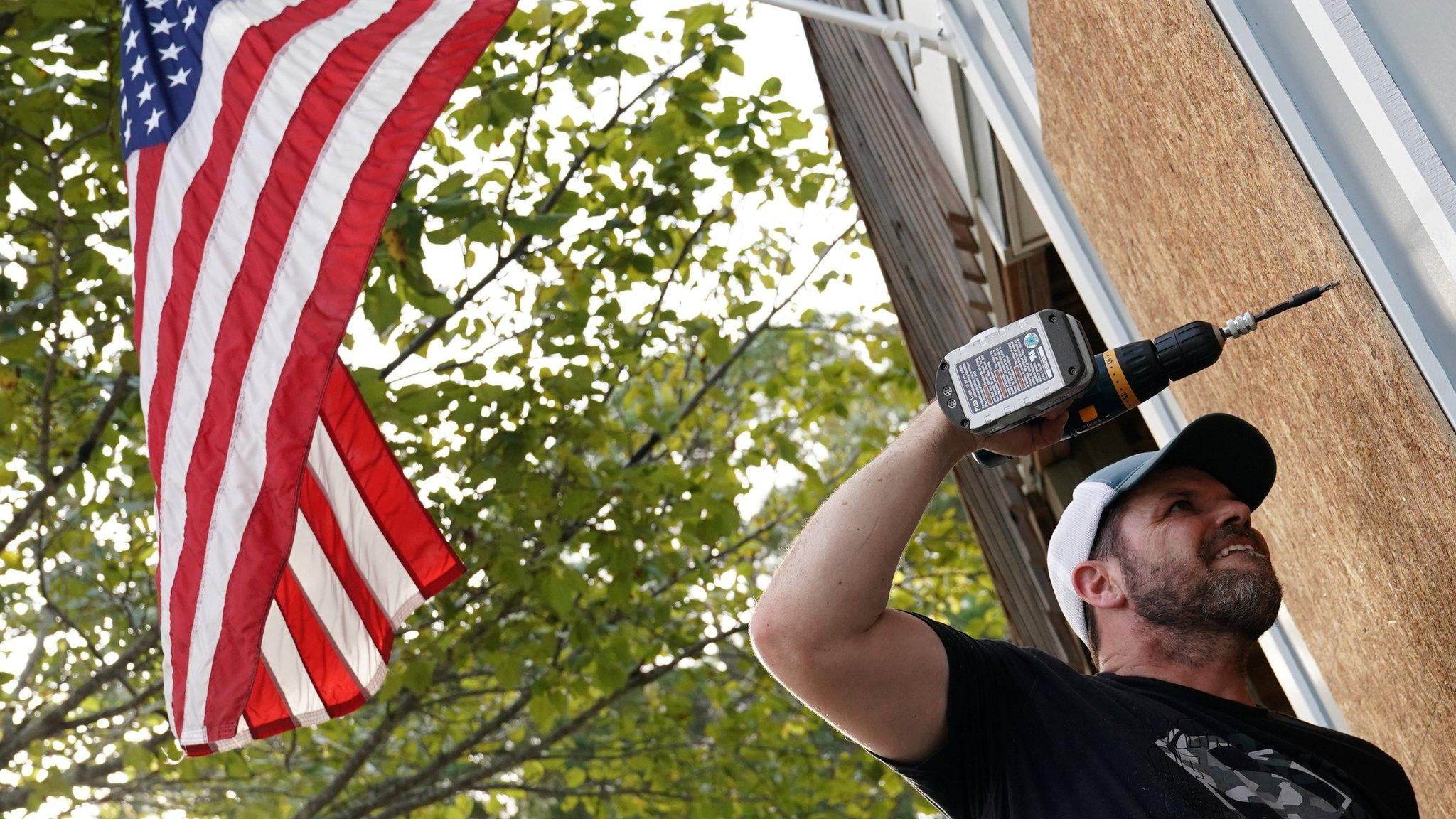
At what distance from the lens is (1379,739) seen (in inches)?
99.3

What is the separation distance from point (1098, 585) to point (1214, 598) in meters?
0.23

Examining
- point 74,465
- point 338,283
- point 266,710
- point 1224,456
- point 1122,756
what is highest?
point 74,465

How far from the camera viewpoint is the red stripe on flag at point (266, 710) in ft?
12.2

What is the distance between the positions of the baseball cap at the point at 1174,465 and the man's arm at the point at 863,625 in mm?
400

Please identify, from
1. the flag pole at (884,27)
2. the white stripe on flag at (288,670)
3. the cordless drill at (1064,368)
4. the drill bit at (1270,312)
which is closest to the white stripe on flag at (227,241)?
the white stripe on flag at (288,670)

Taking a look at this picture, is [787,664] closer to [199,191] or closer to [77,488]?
[199,191]

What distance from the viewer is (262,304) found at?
10.7 ft

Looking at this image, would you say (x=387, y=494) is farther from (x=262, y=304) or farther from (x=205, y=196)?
(x=205, y=196)

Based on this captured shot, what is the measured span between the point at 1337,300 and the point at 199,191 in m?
2.64

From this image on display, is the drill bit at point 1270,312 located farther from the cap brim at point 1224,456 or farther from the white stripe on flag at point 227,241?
the white stripe on flag at point 227,241

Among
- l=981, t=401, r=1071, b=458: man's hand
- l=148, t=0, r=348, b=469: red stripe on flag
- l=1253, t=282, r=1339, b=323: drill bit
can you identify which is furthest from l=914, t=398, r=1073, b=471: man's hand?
l=148, t=0, r=348, b=469: red stripe on flag

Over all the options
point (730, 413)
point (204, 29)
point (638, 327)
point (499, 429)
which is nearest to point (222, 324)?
point (204, 29)

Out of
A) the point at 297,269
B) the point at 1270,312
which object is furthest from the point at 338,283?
the point at 1270,312

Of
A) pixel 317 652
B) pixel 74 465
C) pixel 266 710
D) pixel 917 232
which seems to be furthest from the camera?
pixel 917 232
